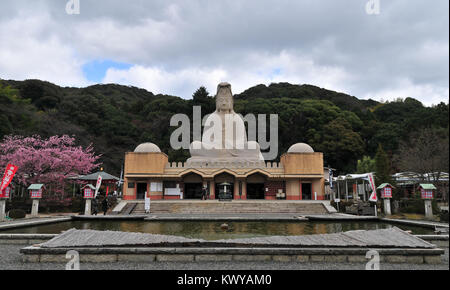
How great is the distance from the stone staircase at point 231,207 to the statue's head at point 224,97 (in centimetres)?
1371

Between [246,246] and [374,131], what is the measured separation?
46.5m

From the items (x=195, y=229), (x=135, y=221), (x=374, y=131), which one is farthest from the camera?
(x=374, y=131)

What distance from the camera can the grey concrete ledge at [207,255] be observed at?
5.95 m

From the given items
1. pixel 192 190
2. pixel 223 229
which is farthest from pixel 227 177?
pixel 223 229

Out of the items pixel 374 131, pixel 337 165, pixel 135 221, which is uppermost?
pixel 374 131

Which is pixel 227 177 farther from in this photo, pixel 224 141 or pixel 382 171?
pixel 382 171

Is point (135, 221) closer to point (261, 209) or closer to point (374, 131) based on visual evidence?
point (261, 209)

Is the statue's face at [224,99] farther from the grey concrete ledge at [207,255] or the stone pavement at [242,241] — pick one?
the grey concrete ledge at [207,255]

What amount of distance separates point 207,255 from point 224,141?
24184 millimetres

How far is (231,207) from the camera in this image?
64.5 ft

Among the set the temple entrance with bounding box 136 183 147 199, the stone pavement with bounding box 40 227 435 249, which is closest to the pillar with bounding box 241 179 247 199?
the temple entrance with bounding box 136 183 147 199

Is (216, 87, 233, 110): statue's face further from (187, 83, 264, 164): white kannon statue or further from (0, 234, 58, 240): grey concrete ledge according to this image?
(0, 234, 58, 240): grey concrete ledge
